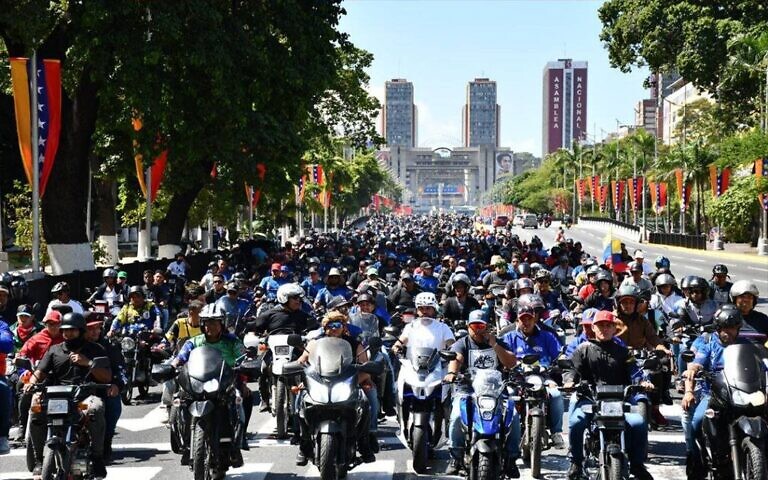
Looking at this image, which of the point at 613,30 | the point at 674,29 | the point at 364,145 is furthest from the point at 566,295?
the point at 613,30

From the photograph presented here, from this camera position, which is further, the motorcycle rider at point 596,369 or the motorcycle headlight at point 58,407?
the motorcycle rider at point 596,369

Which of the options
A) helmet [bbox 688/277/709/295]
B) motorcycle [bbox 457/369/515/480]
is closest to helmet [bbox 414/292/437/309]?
motorcycle [bbox 457/369/515/480]

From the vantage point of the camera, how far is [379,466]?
34.8 ft

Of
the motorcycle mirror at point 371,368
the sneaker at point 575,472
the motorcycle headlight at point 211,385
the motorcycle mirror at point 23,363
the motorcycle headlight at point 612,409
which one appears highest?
the motorcycle mirror at point 23,363

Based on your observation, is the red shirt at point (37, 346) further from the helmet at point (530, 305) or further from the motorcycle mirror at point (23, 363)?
the helmet at point (530, 305)

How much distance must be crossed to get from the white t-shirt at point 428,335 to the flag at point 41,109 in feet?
56.8

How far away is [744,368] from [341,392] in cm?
312

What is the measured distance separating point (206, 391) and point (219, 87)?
59.1ft

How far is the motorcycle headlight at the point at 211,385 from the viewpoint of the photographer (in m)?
8.72

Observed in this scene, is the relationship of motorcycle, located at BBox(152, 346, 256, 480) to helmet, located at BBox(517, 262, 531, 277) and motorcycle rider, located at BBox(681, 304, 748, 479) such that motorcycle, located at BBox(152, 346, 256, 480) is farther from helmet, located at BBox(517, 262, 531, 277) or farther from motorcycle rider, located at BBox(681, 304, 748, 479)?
helmet, located at BBox(517, 262, 531, 277)

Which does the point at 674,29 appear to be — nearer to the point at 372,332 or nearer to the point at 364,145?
the point at 364,145

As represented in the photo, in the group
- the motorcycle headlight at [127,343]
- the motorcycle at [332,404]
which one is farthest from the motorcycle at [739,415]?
the motorcycle headlight at [127,343]

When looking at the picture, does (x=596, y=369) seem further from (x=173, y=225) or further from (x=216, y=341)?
(x=173, y=225)

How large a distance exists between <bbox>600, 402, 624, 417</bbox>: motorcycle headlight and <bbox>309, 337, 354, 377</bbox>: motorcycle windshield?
2.16m
